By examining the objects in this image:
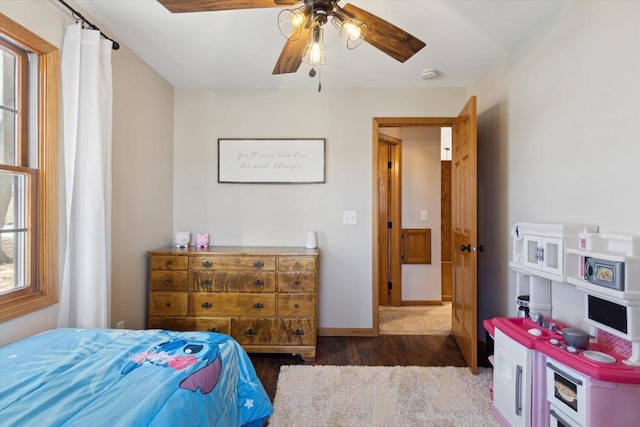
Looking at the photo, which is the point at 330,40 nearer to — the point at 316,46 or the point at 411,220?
the point at 316,46

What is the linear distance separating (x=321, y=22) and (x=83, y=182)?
1.62 metres

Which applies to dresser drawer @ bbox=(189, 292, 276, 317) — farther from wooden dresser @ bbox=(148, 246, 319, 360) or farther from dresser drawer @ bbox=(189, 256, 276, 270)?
dresser drawer @ bbox=(189, 256, 276, 270)

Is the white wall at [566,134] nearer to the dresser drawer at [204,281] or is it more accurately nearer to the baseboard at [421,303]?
the baseboard at [421,303]

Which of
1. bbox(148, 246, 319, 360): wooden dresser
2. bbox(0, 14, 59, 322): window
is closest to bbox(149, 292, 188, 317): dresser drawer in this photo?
bbox(148, 246, 319, 360): wooden dresser

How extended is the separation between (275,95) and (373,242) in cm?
176

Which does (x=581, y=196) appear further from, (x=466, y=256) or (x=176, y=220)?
(x=176, y=220)

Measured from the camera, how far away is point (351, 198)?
2.96 meters

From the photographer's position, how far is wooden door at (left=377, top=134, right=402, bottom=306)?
387cm

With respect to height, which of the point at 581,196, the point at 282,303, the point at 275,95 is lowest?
the point at 282,303

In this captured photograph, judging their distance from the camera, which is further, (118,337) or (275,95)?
(275,95)

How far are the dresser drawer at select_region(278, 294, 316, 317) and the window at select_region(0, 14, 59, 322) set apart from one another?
4.71 ft

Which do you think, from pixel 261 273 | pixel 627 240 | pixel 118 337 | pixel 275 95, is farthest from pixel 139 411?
pixel 275 95

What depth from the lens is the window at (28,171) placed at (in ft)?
5.08

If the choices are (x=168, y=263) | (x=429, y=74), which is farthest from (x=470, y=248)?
(x=168, y=263)
